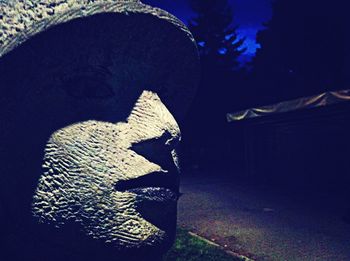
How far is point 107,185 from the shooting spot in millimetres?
1075

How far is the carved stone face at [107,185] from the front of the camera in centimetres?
106

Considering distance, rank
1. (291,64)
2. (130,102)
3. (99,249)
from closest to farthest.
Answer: (99,249) < (130,102) < (291,64)

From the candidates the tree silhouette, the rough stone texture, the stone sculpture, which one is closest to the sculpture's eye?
the stone sculpture

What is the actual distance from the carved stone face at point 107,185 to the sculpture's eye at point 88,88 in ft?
0.38

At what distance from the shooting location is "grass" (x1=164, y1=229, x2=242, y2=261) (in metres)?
3.61

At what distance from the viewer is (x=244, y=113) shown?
29.6ft

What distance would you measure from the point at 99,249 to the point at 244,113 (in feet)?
27.4

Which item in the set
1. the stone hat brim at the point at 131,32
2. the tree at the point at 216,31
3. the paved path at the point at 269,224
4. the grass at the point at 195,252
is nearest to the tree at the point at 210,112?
the tree at the point at 216,31

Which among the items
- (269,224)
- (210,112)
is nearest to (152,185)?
(269,224)

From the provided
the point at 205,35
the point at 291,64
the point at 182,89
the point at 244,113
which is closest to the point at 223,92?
the point at 291,64

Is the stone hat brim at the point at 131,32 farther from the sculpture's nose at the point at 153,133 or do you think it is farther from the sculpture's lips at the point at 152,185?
the sculpture's lips at the point at 152,185

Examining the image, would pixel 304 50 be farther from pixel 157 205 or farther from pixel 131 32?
pixel 157 205

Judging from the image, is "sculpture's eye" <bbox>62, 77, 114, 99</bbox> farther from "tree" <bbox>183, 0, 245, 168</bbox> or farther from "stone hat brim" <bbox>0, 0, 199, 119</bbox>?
"tree" <bbox>183, 0, 245, 168</bbox>

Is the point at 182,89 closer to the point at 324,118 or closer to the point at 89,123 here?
the point at 89,123
